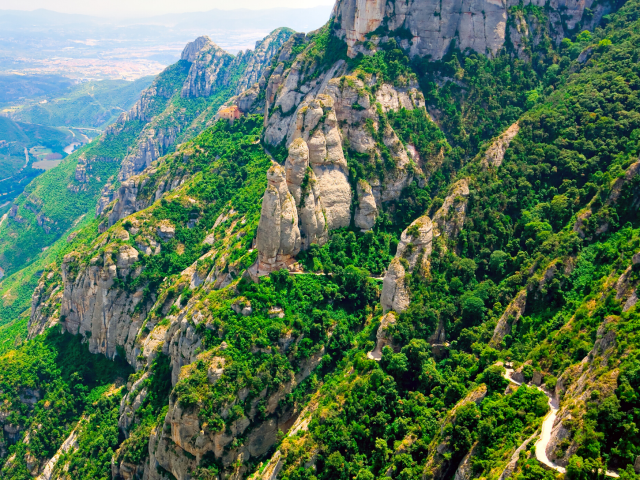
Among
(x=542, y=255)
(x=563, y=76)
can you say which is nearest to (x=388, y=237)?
(x=542, y=255)

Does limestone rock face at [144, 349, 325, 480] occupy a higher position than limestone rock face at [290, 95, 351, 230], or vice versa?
limestone rock face at [290, 95, 351, 230]

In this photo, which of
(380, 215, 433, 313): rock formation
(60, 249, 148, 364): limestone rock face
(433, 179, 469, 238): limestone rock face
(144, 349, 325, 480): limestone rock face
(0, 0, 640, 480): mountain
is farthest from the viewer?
(60, 249, 148, 364): limestone rock face

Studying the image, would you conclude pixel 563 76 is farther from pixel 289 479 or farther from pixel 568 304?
pixel 289 479

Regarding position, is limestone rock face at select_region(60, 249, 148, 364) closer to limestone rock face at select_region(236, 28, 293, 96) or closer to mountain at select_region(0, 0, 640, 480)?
mountain at select_region(0, 0, 640, 480)

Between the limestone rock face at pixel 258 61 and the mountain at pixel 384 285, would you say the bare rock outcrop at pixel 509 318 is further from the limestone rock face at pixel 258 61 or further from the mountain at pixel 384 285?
the limestone rock face at pixel 258 61

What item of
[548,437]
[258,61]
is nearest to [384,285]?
[548,437]

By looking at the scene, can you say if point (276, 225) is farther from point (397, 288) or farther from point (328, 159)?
point (397, 288)

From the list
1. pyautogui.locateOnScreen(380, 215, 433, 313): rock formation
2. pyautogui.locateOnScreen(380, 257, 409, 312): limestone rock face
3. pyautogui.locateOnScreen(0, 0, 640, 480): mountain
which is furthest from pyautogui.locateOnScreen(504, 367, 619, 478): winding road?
pyautogui.locateOnScreen(380, 215, 433, 313): rock formation
